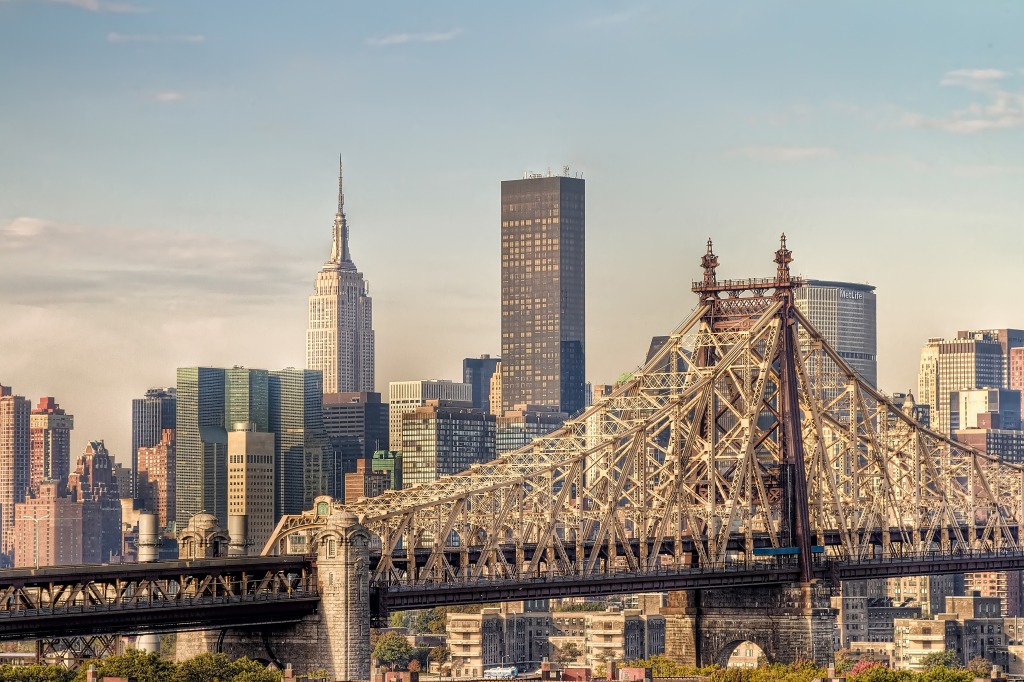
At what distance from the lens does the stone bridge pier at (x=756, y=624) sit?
582ft

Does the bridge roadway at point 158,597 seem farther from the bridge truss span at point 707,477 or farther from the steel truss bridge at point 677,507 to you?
the bridge truss span at point 707,477

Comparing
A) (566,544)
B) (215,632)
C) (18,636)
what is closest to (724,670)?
(566,544)

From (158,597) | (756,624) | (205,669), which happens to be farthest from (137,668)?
(756,624)

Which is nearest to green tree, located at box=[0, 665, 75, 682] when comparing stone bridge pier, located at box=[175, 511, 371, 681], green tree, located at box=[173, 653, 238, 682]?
green tree, located at box=[173, 653, 238, 682]

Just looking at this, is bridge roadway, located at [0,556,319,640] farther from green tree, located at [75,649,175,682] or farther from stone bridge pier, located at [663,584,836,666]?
stone bridge pier, located at [663,584,836,666]

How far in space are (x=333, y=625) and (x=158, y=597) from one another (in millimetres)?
9867

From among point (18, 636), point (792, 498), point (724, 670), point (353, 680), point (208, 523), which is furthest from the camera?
point (792, 498)

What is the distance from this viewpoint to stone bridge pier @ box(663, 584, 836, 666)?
177 meters

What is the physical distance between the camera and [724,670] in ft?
559

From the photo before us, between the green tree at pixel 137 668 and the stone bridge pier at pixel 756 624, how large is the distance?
149ft

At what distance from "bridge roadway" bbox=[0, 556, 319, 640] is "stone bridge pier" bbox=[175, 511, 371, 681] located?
884 mm

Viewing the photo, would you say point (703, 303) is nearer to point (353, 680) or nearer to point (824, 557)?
point (824, 557)

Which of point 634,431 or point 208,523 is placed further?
point 634,431

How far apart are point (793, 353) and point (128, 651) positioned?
55.1 meters
